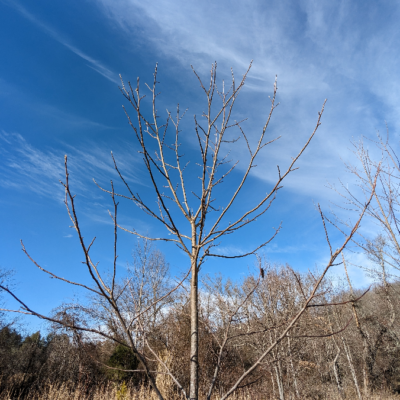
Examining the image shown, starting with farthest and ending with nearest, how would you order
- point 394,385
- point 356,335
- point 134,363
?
point 356,335 → point 394,385 → point 134,363

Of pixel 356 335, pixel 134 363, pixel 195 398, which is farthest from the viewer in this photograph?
pixel 356 335

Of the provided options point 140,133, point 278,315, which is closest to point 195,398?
point 140,133

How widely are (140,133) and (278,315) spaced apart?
28.6 ft

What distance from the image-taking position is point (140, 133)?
1137mm

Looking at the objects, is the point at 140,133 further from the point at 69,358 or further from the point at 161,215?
the point at 69,358

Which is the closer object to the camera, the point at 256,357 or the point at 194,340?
the point at 194,340

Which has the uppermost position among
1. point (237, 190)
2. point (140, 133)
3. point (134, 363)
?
point (140, 133)

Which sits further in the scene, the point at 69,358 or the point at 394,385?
the point at 394,385

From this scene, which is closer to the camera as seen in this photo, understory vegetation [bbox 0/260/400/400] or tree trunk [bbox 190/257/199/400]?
tree trunk [bbox 190/257/199/400]

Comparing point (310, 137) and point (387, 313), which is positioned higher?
Answer: point (387, 313)

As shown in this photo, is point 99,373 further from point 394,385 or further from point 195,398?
point 394,385

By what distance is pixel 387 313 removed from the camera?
701 inches

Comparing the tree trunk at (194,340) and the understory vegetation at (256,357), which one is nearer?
the tree trunk at (194,340)

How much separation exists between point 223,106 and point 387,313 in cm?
2286
